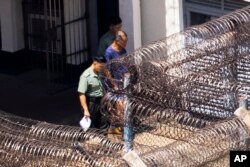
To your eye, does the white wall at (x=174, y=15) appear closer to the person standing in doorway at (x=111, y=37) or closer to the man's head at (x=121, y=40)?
the person standing in doorway at (x=111, y=37)

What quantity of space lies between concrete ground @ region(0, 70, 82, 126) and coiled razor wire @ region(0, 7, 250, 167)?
310 centimetres

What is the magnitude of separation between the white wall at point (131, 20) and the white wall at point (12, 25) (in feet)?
8.67

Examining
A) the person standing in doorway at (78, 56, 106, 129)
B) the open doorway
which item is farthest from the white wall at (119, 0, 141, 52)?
the person standing in doorway at (78, 56, 106, 129)

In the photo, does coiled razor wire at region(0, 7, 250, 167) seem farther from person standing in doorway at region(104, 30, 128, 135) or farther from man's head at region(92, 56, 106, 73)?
man's head at region(92, 56, 106, 73)

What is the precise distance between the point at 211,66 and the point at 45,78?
5.76 m

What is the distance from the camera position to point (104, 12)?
17391mm

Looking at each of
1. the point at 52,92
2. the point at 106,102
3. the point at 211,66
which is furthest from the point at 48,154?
the point at 52,92

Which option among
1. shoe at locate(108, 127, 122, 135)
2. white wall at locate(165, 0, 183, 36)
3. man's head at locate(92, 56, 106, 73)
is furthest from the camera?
white wall at locate(165, 0, 183, 36)

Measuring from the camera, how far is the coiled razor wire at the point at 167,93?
1138 cm

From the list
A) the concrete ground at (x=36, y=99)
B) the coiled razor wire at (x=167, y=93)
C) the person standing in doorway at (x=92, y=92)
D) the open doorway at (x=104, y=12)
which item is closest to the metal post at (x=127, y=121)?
the coiled razor wire at (x=167, y=93)

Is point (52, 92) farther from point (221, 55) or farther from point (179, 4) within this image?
point (221, 55)

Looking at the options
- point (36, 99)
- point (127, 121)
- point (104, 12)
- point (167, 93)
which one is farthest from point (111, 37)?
point (167, 93)

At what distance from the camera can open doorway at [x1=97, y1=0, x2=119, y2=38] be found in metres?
17.1

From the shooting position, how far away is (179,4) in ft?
51.0
